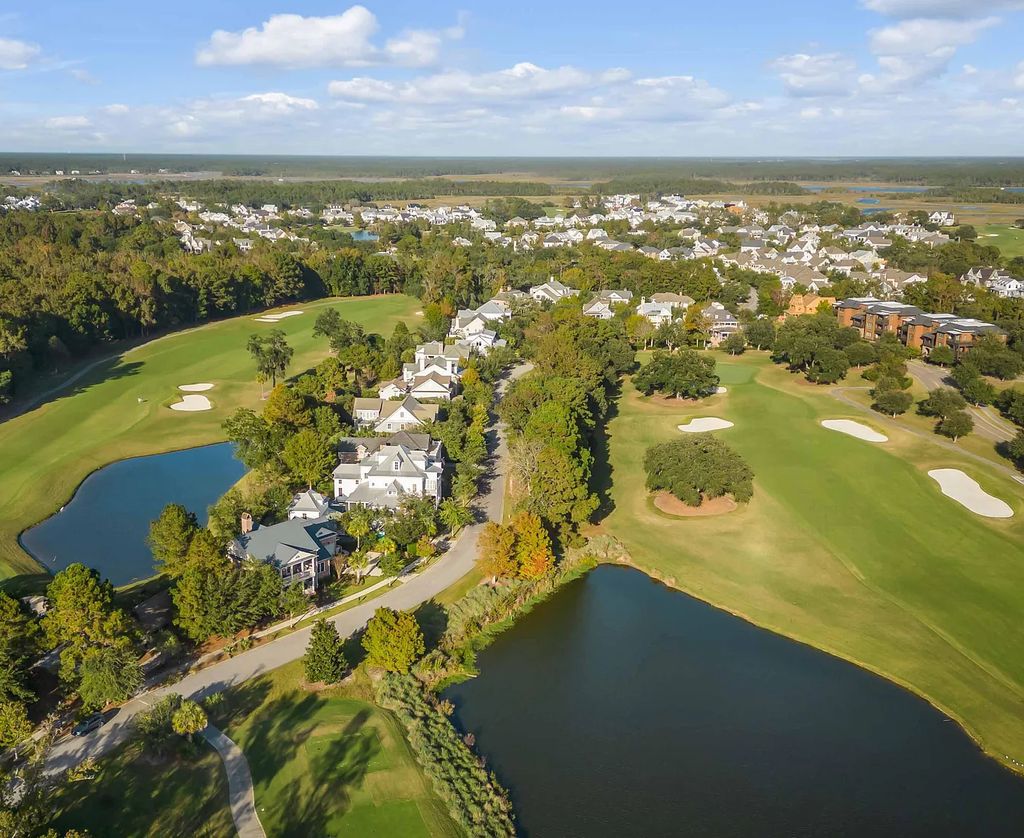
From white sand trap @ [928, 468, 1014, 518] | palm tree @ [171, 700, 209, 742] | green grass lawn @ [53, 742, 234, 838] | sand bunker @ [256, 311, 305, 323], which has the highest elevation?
palm tree @ [171, 700, 209, 742]

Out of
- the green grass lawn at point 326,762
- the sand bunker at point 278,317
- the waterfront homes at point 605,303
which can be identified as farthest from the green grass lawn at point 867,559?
the sand bunker at point 278,317

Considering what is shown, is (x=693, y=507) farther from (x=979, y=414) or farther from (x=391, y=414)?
(x=979, y=414)

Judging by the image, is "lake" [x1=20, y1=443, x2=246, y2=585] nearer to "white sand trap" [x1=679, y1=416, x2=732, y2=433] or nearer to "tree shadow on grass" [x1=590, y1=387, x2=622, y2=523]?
"tree shadow on grass" [x1=590, y1=387, x2=622, y2=523]

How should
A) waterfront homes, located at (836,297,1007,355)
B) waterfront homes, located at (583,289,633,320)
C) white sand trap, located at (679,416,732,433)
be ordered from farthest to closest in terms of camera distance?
waterfront homes, located at (583,289,633,320), waterfront homes, located at (836,297,1007,355), white sand trap, located at (679,416,732,433)

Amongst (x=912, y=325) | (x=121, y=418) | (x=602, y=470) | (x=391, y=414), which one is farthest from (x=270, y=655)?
(x=912, y=325)

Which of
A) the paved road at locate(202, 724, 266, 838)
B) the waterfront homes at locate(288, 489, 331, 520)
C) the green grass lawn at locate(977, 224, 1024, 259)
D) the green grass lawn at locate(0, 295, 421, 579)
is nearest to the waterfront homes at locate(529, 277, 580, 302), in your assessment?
the green grass lawn at locate(0, 295, 421, 579)

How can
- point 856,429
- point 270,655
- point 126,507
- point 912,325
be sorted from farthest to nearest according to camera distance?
point 912,325 < point 856,429 < point 126,507 < point 270,655

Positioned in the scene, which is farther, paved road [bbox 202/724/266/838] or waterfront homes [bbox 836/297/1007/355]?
waterfront homes [bbox 836/297/1007/355]
